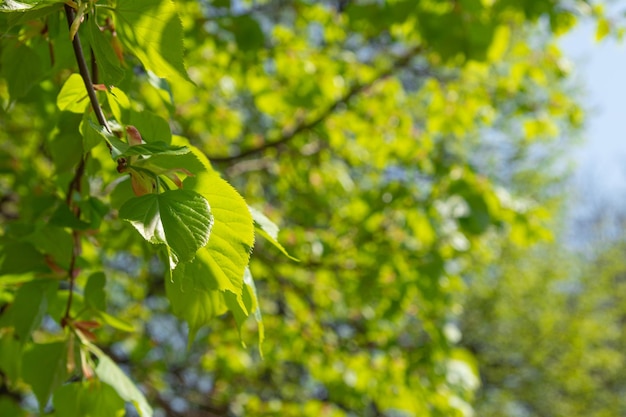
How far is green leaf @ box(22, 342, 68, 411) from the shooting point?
115 cm

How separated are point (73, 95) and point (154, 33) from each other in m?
0.18

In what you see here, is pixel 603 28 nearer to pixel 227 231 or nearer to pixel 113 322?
pixel 113 322

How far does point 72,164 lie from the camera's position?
45.6 inches

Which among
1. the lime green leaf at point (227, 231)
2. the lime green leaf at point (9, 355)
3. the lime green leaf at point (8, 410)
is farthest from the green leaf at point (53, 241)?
the lime green leaf at point (8, 410)

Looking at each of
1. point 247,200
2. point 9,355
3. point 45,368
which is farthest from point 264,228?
point 247,200

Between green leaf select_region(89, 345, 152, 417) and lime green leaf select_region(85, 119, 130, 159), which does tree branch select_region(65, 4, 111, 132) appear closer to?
lime green leaf select_region(85, 119, 130, 159)

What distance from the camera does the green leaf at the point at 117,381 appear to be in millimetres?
1168

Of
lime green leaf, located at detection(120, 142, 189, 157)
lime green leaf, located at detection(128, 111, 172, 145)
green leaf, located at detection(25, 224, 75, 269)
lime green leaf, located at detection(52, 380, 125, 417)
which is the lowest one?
lime green leaf, located at detection(52, 380, 125, 417)

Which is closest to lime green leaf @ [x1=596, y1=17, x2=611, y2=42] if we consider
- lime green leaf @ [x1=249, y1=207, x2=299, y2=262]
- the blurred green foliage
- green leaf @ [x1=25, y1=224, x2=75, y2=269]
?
the blurred green foliage

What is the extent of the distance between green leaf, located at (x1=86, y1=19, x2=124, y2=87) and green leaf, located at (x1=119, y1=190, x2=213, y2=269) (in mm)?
221

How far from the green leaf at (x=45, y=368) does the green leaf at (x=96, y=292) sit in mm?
86

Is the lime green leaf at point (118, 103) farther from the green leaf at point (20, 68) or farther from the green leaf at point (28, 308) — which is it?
the green leaf at point (28, 308)

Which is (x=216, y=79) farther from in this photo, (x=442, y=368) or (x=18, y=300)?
(x=18, y=300)

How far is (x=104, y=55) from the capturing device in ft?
2.66
